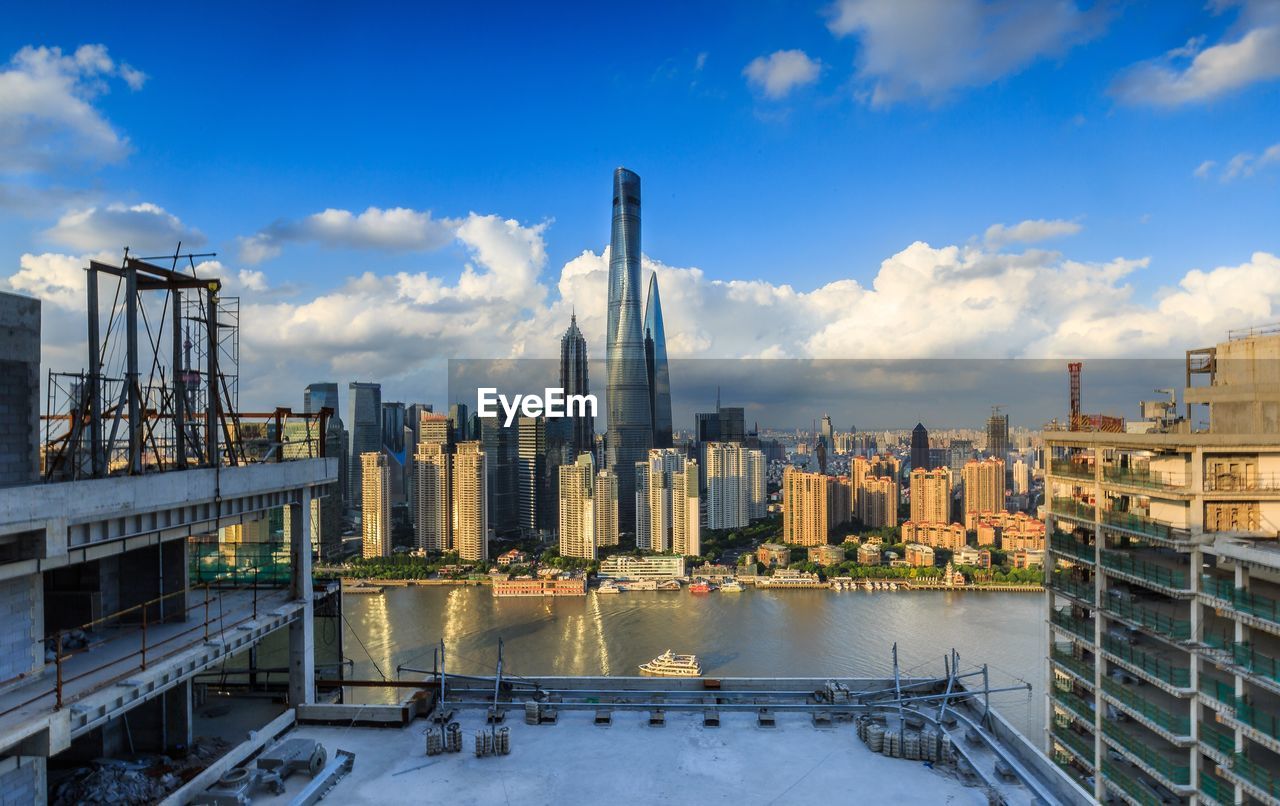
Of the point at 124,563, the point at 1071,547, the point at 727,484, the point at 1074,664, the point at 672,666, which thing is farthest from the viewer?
the point at 727,484

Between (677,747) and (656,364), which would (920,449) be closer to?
(656,364)

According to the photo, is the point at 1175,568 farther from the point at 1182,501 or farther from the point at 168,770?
the point at 168,770

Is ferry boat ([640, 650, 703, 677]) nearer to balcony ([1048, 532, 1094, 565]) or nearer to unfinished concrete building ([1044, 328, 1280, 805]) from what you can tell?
unfinished concrete building ([1044, 328, 1280, 805])

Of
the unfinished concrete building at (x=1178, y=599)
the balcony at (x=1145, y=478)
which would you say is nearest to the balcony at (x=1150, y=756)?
the unfinished concrete building at (x=1178, y=599)

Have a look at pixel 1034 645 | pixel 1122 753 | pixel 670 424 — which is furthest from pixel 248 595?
pixel 670 424

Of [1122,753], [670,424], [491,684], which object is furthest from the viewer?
[670,424]

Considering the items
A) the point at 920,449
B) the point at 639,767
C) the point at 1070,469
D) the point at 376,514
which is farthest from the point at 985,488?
the point at 639,767
